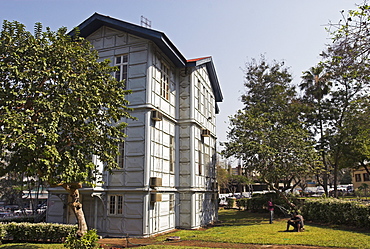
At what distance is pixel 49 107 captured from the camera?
31.1 feet

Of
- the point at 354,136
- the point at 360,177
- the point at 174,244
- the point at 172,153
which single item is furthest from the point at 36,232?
the point at 360,177

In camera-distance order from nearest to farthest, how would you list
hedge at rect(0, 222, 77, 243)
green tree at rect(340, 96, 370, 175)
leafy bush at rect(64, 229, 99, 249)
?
leafy bush at rect(64, 229, 99, 249)
hedge at rect(0, 222, 77, 243)
green tree at rect(340, 96, 370, 175)

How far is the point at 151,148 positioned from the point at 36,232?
664 centimetres

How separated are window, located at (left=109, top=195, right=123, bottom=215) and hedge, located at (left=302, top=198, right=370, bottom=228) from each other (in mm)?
12748

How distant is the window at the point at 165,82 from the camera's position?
1854 centimetres

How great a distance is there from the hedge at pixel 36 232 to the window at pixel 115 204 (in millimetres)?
2771

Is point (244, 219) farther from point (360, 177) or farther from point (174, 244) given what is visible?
point (360, 177)

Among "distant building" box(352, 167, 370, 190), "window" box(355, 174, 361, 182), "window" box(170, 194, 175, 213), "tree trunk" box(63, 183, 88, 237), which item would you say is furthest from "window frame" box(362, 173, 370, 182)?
"tree trunk" box(63, 183, 88, 237)

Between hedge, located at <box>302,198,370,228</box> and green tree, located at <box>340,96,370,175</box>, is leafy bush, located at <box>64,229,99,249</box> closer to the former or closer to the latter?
hedge, located at <box>302,198,370,228</box>

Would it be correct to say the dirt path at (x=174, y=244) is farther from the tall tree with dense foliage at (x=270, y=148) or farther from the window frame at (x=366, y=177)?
the window frame at (x=366, y=177)

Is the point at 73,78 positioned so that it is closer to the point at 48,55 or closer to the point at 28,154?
the point at 48,55

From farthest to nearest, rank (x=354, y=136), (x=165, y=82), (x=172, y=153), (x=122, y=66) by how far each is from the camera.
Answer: (x=354, y=136), (x=172, y=153), (x=165, y=82), (x=122, y=66)

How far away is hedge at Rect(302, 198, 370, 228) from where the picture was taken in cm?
1634

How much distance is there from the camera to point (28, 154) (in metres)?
9.12
